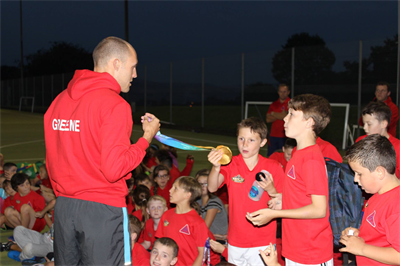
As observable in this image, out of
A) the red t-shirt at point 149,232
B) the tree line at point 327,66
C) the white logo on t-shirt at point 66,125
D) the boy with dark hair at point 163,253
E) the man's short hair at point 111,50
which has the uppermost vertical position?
the tree line at point 327,66

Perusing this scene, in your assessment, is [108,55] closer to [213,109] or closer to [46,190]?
[46,190]

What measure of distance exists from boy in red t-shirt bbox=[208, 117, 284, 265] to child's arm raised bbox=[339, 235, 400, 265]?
117 cm

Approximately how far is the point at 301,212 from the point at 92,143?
1.54 meters

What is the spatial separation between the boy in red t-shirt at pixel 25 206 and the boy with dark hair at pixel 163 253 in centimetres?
330

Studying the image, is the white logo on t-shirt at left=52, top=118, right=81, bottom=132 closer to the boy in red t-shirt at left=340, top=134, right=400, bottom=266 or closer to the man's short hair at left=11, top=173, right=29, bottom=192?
the boy in red t-shirt at left=340, top=134, right=400, bottom=266

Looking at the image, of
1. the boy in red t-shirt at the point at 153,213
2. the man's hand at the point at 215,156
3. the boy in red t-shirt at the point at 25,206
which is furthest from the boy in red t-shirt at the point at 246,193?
the boy in red t-shirt at the point at 25,206

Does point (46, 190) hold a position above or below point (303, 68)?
below

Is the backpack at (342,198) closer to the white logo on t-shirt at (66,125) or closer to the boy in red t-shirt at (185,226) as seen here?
the boy in red t-shirt at (185,226)

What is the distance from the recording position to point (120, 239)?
2.59 metres

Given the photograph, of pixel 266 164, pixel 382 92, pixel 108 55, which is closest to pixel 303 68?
pixel 382 92

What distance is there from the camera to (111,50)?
276 centimetres

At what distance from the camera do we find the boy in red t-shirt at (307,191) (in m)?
2.91

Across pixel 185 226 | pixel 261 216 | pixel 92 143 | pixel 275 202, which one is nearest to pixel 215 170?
pixel 275 202

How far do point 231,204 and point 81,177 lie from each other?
1.76 m
